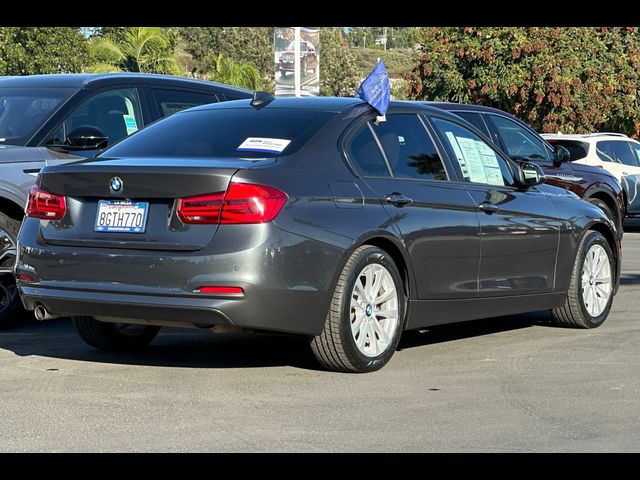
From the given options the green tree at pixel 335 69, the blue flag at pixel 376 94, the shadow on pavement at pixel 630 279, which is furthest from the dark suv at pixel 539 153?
the green tree at pixel 335 69

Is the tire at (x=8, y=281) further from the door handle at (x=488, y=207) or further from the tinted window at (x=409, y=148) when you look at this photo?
the door handle at (x=488, y=207)

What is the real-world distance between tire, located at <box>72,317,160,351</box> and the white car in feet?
37.7

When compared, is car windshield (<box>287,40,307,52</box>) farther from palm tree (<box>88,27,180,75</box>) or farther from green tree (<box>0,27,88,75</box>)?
green tree (<box>0,27,88,75</box>)

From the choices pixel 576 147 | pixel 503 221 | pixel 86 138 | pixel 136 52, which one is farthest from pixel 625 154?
pixel 136 52

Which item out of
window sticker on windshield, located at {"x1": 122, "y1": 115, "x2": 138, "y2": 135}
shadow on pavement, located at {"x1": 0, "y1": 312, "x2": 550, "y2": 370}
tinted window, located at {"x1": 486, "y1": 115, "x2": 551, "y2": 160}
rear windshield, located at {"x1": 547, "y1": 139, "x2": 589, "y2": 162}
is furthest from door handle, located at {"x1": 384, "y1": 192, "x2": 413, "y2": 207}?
rear windshield, located at {"x1": 547, "y1": 139, "x2": 589, "y2": 162}

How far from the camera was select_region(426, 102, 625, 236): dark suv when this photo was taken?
13.5m

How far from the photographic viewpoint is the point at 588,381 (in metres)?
7.23

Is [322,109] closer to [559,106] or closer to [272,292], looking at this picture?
[272,292]

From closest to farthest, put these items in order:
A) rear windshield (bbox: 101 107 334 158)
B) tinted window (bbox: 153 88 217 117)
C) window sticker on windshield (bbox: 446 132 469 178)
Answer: rear windshield (bbox: 101 107 334 158) → window sticker on windshield (bbox: 446 132 469 178) → tinted window (bbox: 153 88 217 117)

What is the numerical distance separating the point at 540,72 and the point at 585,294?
2451 centimetres
